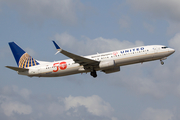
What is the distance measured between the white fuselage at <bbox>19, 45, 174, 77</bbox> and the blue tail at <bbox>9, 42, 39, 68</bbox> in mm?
2136

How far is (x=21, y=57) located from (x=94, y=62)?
16626mm

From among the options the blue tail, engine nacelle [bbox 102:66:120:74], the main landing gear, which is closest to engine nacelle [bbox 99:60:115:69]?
the main landing gear

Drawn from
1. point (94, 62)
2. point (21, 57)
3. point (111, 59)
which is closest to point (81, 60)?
point (94, 62)

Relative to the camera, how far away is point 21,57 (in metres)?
55.3

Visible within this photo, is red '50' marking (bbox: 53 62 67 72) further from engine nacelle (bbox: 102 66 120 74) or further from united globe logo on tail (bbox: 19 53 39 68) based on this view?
engine nacelle (bbox: 102 66 120 74)

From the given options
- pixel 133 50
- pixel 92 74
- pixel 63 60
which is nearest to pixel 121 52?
pixel 133 50

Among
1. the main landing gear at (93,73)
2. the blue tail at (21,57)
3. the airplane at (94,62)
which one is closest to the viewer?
the airplane at (94,62)

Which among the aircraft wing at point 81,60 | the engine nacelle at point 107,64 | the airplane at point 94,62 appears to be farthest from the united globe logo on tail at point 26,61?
the engine nacelle at point 107,64

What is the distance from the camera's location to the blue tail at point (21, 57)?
5388 cm

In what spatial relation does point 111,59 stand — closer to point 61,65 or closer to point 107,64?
point 107,64

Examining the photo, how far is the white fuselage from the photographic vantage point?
4812cm

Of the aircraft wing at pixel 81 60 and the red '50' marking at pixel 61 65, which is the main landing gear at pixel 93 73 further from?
the red '50' marking at pixel 61 65

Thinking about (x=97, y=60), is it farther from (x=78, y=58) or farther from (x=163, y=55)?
(x=163, y=55)

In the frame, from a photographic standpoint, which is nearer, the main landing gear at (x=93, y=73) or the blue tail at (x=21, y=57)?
the main landing gear at (x=93, y=73)
